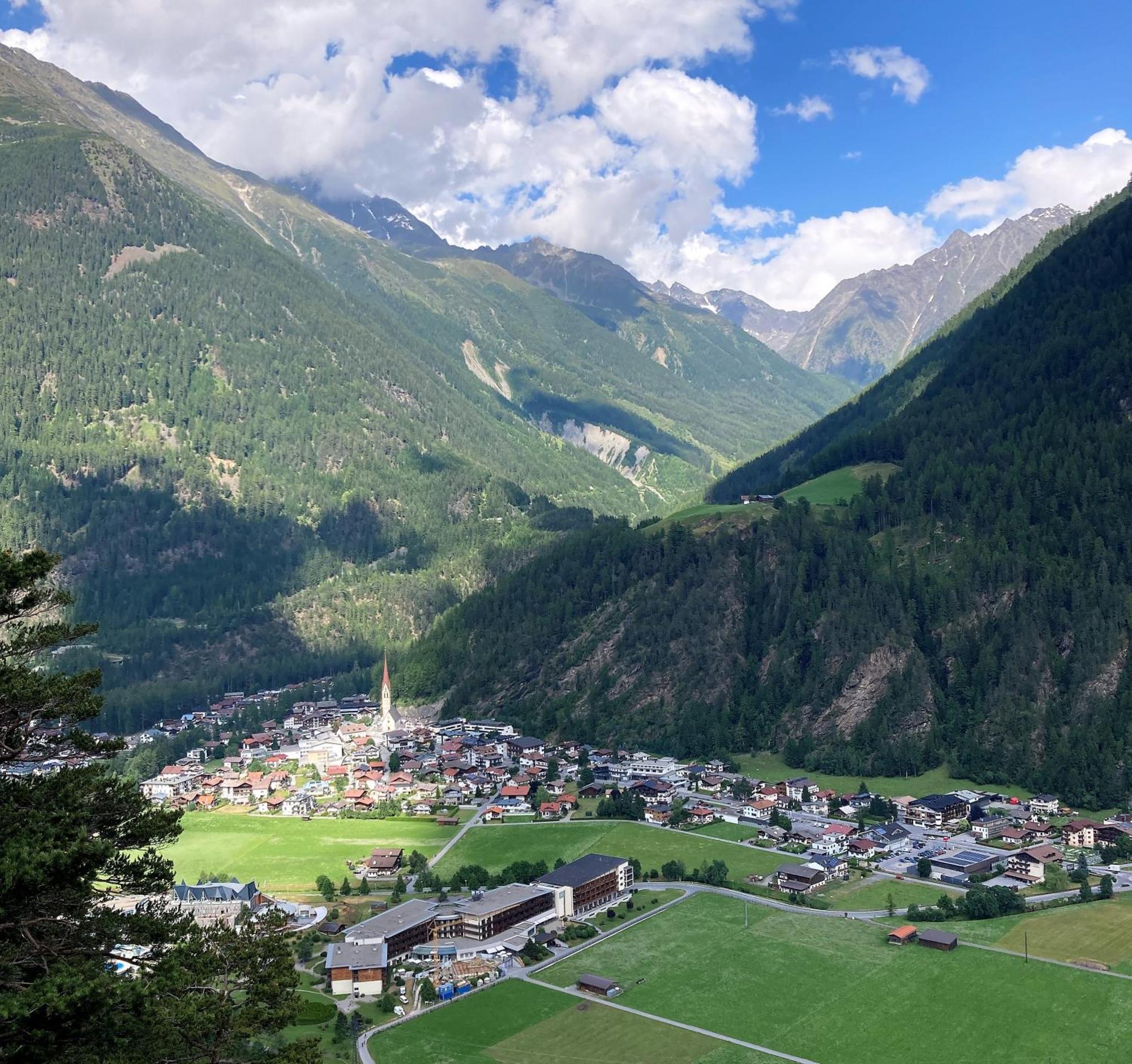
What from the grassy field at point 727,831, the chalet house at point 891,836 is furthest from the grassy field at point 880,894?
the grassy field at point 727,831

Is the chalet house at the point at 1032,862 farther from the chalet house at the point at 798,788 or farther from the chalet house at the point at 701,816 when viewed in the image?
the chalet house at the point at 701,816

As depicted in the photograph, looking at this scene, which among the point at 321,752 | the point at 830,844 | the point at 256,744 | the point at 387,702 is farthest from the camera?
the point at 387,702

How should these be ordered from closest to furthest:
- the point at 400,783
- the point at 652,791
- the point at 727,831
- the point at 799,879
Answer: the point at 799,879
the point at 727,831
the point at 652,791
the point at 400,783

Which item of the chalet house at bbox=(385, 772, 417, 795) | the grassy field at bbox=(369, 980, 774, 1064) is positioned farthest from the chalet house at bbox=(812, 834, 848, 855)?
the chalet house at bbox=(385, 772, 417, 795)

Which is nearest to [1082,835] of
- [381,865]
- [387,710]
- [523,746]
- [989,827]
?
[989,827]

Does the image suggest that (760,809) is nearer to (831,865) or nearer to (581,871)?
(831,865)

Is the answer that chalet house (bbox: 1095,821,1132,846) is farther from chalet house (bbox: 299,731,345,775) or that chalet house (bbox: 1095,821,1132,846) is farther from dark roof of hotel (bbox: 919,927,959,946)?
chalet house (bbox: 299,731,345,775)
